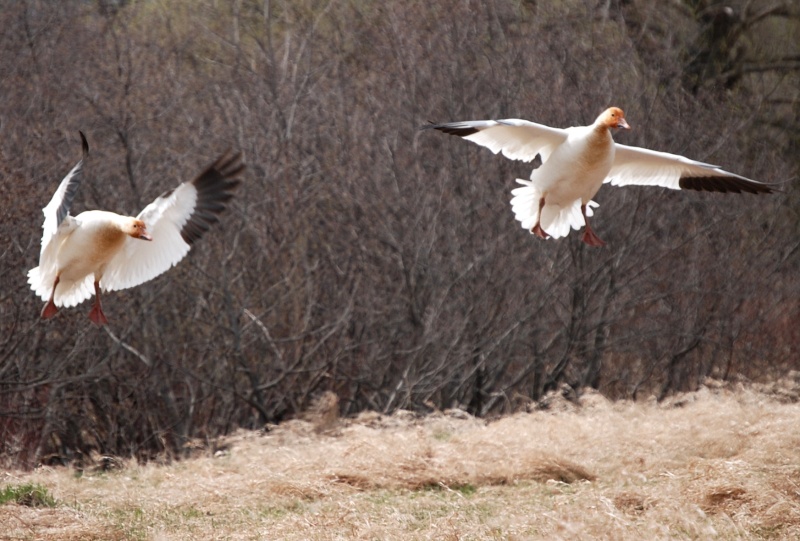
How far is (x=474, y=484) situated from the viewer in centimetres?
839

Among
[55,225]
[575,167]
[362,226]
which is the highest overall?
[575,167]

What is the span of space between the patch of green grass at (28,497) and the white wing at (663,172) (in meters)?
4.76

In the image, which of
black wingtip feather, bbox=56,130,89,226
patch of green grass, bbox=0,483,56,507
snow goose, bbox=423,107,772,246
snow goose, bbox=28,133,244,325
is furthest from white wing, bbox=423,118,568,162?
patch of green grass, bbox=0,483,56,507

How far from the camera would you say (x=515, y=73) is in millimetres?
15438

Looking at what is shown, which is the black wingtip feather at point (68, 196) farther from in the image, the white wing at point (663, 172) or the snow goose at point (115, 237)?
the white wing at point (663, 172)

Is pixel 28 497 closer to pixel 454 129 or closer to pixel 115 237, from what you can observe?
pixel 115 237

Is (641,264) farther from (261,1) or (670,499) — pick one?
(670,499)

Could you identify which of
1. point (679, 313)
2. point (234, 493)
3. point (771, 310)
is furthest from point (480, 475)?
point (771, 310)

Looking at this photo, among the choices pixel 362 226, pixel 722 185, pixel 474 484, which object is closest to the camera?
pixel 474 484

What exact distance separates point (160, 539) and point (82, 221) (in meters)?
3.01

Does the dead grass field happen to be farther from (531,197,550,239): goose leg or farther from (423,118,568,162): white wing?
(423,118,568,162): white wing

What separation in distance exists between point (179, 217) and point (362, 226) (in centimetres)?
592

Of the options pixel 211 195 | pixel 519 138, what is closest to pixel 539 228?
pixel 519 138

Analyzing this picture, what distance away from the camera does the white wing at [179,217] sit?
28.6 ft
